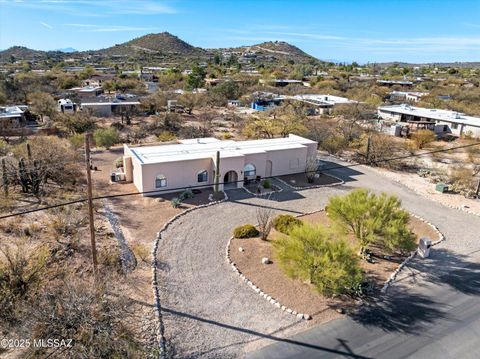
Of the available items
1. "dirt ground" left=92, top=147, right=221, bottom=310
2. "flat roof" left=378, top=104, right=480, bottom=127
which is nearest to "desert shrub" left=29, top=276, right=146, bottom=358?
"dirt ground" left=92, top=147, right=221, bottom=310

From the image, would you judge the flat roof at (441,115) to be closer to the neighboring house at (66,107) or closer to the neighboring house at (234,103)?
the neighboring house at (234,103)

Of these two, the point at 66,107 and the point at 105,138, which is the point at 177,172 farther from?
the point at 66,107

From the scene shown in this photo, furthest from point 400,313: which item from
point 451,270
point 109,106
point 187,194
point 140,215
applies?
point 109,106

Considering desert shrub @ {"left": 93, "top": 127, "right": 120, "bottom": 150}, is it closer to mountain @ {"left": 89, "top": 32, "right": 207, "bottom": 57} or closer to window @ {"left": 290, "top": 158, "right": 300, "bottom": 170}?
window @ {"left": 290, "top": 158, "right": 300, "bottom": 170}

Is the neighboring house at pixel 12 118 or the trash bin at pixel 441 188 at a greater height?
the neighboring house at pixel 12 118

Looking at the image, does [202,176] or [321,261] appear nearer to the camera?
[321,261]

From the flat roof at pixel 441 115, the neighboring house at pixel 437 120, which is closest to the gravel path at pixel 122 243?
the neighboring house at pixel 437 120
